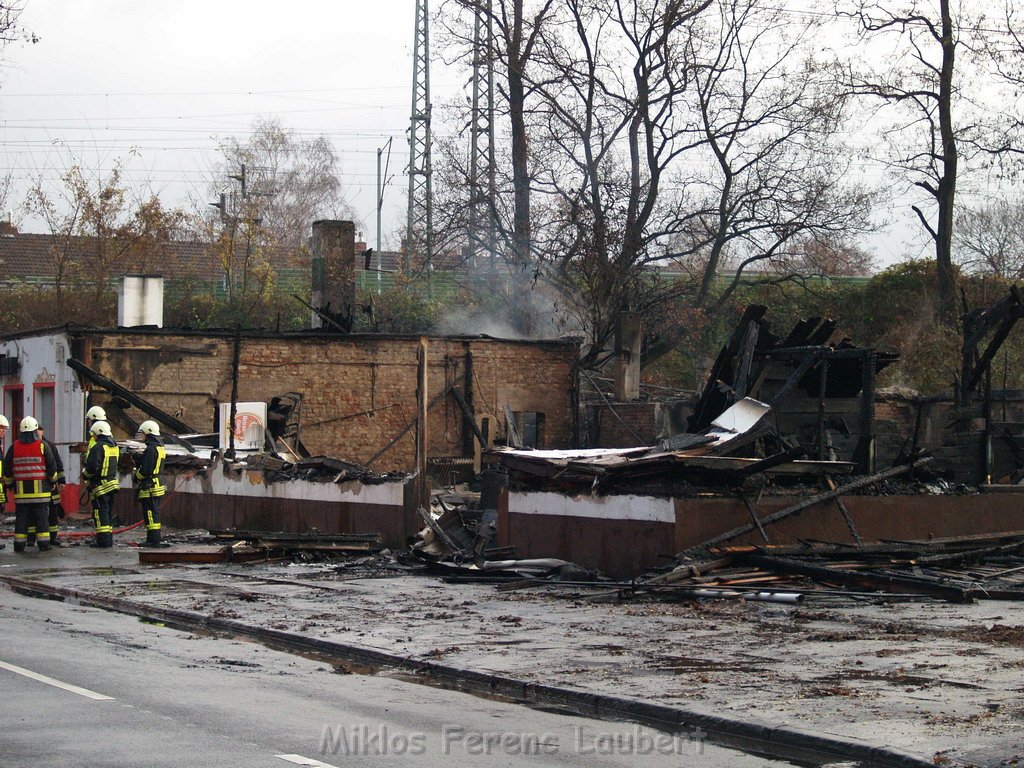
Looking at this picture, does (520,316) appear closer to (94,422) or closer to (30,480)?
(94,422)

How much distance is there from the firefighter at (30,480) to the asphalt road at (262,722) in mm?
9501

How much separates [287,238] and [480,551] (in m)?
53.7

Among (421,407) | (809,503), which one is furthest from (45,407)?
(809,503)

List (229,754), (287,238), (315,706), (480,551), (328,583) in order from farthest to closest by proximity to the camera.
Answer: (287,238) < (480,551) < (328,583) < (315,706) < (229,754)

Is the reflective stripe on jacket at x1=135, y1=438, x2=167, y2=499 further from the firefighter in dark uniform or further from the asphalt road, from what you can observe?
the asphalt road

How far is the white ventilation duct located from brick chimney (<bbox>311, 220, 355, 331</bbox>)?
3.85 metres

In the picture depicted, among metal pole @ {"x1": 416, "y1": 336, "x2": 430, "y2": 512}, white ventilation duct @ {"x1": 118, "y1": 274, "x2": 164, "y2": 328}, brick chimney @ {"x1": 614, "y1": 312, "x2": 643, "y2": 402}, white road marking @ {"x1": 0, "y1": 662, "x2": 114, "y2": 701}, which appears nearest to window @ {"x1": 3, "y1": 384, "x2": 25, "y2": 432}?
white ventilation duct @ {"x1": 118, "y1": 274, "x2": 164, "y2": 328}

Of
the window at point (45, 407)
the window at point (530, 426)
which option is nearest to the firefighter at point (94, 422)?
the window at point (45, 407)

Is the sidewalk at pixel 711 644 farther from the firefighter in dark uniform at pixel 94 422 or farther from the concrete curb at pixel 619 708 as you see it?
the firefighter in dark uniform at pixel 94 422

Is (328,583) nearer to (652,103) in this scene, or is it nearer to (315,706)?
(315,706)

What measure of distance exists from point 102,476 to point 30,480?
3.35 ft

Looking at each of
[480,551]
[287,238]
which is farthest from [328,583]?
[287,238]

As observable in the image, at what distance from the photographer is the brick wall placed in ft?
93.0

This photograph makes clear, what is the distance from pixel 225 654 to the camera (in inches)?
412
